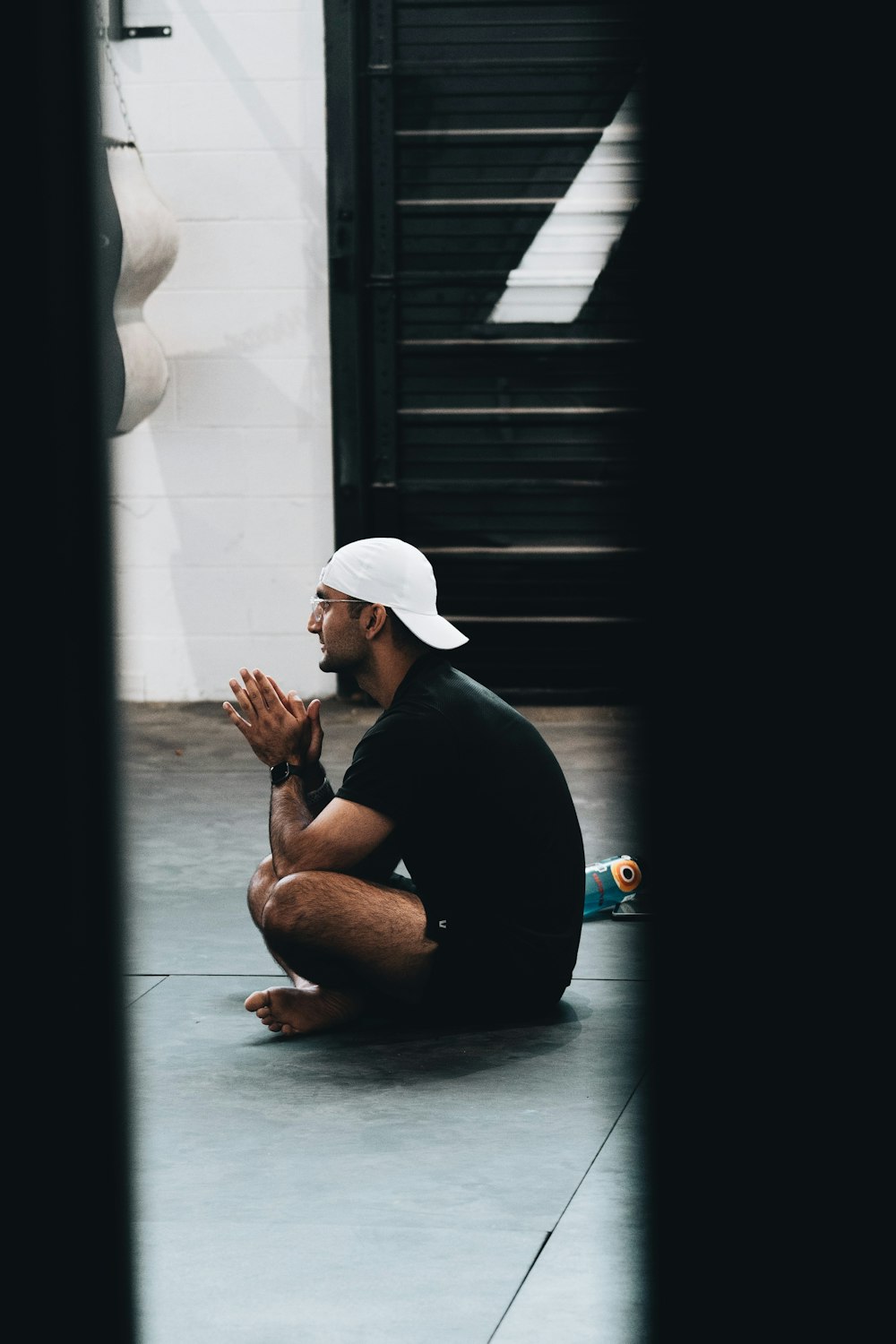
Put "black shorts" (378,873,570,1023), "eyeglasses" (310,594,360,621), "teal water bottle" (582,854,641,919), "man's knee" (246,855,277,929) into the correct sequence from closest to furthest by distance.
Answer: "black shorts" (378,873,570,1023) < "eyeglasses" (310,594,360,621) < "man's knee" (246,855,277,929) < "teal water bottle" (582,854,641,919)

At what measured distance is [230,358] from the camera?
8758 millimetres

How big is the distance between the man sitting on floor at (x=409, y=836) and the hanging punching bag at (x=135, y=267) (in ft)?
12.4

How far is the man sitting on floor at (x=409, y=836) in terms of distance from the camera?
153 inches

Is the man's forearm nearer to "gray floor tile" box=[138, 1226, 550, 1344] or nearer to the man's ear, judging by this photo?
the man's ear

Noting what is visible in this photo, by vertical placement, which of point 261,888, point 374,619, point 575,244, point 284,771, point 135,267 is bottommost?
point 261,888

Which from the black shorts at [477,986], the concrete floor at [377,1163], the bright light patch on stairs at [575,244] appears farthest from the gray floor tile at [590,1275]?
the bright light patch on stairs at [575,244]

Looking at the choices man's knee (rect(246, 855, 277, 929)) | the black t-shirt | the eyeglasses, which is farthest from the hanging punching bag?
the black t-shirt

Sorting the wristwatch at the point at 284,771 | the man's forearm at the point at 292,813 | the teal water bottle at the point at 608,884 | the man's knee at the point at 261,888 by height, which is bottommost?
the teal water bottle at the point at 608,884

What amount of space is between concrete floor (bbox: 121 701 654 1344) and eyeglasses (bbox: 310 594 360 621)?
0.86m

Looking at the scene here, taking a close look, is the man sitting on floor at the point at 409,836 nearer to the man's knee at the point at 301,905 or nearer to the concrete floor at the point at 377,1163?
the man's knee at the point at 301,905

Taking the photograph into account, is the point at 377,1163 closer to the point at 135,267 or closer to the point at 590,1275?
the point at 590,1275

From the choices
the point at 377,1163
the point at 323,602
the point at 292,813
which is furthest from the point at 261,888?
the point at 377,1163

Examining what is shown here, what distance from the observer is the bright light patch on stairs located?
860 cm

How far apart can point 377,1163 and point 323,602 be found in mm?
1367
